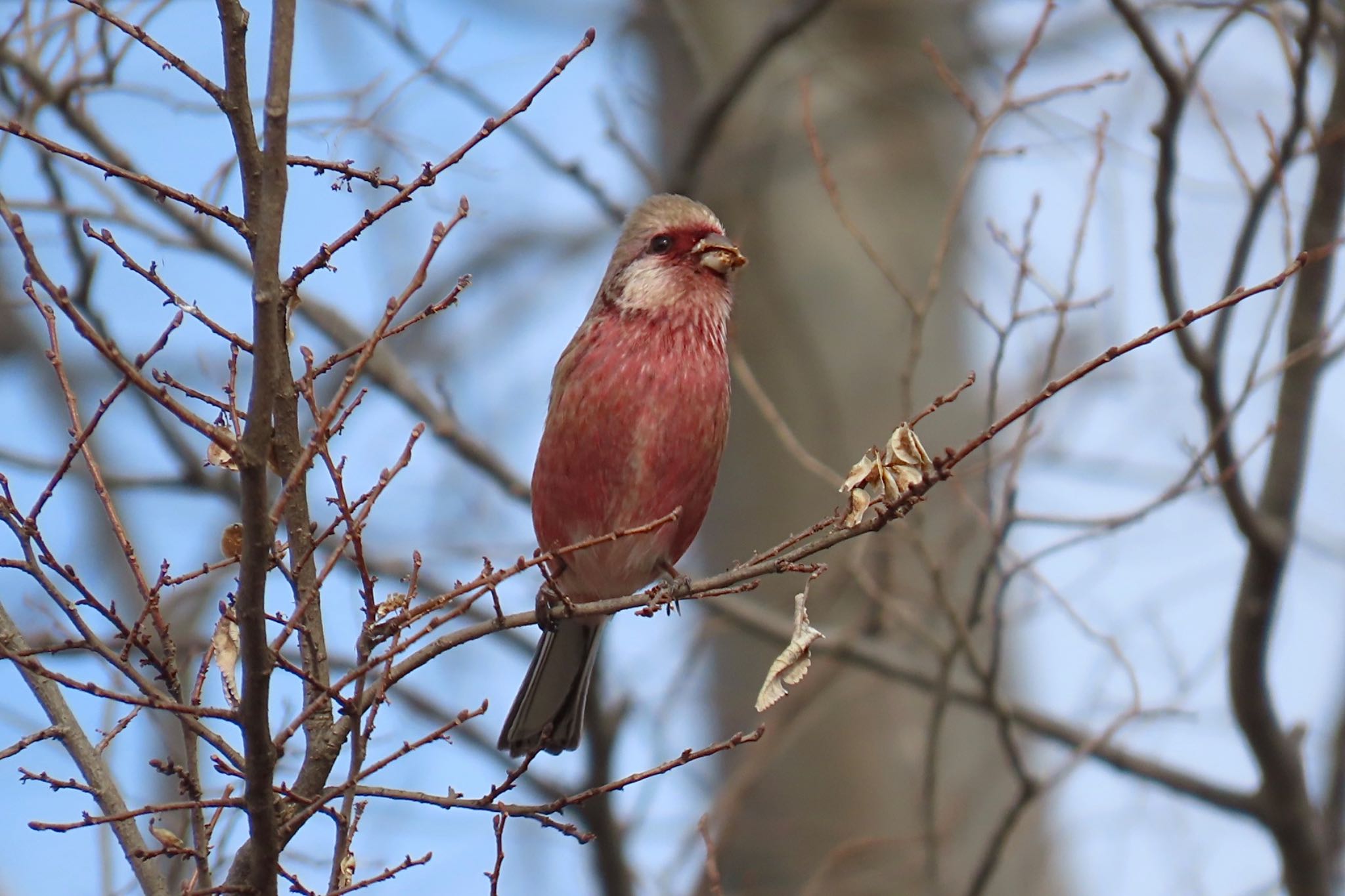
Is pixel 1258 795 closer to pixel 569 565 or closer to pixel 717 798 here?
pixel 717 798

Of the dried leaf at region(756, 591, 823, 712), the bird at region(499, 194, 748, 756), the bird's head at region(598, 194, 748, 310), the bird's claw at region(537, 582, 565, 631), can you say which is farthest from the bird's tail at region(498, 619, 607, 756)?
the dried leaf at region(756, 591, 823, 712)

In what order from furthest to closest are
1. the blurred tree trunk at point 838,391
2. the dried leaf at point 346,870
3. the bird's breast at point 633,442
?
1. the blurred tree trunk at point 838,391
2. the bird's breast at point 633,442
3. the dried leaf at point 346,870

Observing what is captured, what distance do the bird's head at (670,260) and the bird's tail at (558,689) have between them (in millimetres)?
1208

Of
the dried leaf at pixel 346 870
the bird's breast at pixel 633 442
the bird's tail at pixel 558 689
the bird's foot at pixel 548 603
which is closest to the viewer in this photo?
the dried leaf at pixel 346 870

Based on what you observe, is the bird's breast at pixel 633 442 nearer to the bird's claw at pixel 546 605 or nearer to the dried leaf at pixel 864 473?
the bird's claw at pixel 546 605

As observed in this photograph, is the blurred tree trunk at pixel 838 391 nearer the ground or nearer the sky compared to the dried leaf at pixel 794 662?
nearer the sky

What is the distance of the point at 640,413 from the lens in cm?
502

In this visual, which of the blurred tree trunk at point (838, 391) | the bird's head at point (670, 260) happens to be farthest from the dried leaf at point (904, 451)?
the blurred tree trunk at point (838, 391)

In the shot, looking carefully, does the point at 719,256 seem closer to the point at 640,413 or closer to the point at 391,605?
the point at 640,413

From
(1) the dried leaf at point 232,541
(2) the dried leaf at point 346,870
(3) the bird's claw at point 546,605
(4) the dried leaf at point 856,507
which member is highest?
(3) the bird's claw at point 546,605

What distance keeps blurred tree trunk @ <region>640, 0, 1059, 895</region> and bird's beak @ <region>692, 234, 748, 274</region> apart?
3.75ft

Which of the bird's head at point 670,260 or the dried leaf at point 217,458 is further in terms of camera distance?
the bird's head at point 670,260

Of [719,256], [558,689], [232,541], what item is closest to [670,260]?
[719,256]

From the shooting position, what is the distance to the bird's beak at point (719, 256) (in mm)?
5266
